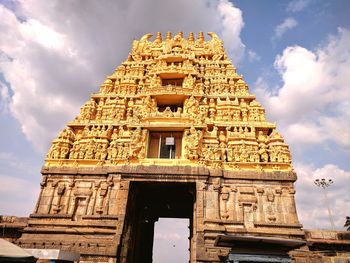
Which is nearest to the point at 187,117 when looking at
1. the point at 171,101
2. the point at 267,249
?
the point at 171,101

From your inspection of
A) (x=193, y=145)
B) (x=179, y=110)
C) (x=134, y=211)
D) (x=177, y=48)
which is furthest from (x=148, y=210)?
(x=177, y=48)

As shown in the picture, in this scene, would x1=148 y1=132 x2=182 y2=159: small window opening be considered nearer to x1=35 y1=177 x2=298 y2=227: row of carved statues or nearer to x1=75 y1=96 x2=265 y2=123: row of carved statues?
x1=75 y1=96 x2=265 y2=123: row of carved statues

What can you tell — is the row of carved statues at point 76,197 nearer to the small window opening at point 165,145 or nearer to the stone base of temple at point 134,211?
the stone base of temple at point 134,211

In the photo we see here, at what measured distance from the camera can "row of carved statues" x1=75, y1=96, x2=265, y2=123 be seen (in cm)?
1872

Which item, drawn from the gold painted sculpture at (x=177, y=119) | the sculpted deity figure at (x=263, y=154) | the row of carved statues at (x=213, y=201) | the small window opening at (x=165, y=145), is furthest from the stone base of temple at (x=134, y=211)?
the small window opening at (x=165, y=145)

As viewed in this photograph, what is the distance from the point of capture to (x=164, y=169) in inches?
637

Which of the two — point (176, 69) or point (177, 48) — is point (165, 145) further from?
point (177, 48)

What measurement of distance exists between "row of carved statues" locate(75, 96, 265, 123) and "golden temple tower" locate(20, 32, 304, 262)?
0.08m

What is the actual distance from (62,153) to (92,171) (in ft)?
8.18

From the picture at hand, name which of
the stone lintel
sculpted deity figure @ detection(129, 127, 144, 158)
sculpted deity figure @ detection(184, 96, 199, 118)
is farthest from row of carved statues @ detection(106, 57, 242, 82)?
the stone lintel

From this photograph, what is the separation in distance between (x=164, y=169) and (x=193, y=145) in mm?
2328

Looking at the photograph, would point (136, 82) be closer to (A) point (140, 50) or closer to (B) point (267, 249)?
(A) point (140, 50)

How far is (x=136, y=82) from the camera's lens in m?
21.7

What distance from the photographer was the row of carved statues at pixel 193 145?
16.8m
